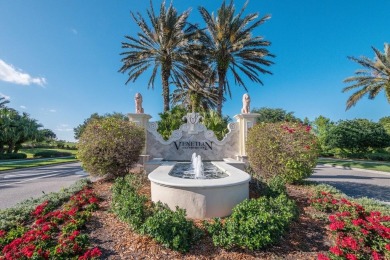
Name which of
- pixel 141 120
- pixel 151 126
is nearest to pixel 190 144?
pixel 151 126

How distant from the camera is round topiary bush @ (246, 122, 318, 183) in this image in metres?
7.08

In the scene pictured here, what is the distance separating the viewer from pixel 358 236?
12.3 feet

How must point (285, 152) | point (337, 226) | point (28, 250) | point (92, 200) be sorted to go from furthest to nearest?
point (285, 152), point (92, 200), point (337, 226), point (28, 250)

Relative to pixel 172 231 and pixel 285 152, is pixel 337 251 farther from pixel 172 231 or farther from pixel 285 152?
pixel 285 152

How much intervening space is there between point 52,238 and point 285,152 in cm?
669

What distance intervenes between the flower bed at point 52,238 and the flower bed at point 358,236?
3.85 m

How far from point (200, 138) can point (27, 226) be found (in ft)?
24.7

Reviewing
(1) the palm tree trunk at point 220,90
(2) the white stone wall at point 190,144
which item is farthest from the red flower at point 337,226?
(1) the palm tree trunk at point 220,90

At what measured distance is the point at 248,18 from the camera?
1523cm

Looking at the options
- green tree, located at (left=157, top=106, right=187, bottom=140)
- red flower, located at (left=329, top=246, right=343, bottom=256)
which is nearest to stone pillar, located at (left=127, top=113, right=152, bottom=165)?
green tree, located at (left=157, top=106, right=187, bottom=140)

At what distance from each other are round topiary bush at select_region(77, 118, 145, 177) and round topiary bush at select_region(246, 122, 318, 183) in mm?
4813

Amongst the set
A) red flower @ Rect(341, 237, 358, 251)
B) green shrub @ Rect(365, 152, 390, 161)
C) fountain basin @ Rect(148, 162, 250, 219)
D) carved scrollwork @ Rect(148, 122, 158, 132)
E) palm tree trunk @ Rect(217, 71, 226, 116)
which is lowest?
red flower @ Rect(341, 237, 358, 251)

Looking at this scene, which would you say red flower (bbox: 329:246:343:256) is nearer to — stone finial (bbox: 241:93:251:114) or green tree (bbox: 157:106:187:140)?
stone finial (bbox: 241:93:251:114)

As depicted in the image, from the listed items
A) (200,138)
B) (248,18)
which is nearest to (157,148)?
(200,138)
